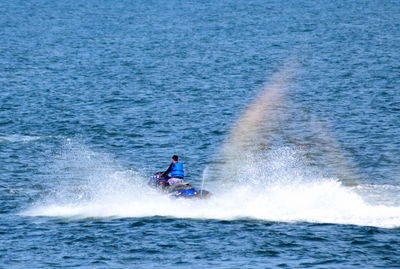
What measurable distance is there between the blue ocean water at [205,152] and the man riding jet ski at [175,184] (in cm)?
54

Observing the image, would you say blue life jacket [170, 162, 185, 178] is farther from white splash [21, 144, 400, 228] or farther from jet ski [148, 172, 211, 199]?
white splash [21, 144, 400, 228]

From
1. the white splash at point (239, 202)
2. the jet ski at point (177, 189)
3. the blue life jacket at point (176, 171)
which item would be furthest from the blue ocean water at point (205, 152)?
the blue life jacket at point (176, 171)

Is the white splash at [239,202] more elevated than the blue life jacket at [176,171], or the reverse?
the blue life jacket at [176,171]

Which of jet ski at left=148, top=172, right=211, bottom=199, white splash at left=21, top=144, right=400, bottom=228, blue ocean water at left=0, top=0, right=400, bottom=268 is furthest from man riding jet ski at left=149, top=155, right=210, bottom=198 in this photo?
blue ocean water at left=0, top=0, right=400, bottom=268

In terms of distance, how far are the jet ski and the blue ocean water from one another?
0.44 metres

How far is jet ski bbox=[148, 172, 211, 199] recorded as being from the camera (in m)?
47.5

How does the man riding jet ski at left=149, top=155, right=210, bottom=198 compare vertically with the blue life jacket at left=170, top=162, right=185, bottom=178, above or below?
below

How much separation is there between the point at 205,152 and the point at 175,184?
14.0m

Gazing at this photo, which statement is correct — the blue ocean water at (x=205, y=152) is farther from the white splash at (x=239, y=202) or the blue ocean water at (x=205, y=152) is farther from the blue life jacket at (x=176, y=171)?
the blue life jacket at (x=176, y=171)

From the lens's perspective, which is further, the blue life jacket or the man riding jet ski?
the blue life jacket

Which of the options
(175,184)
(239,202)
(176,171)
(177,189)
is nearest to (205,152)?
(176,171)

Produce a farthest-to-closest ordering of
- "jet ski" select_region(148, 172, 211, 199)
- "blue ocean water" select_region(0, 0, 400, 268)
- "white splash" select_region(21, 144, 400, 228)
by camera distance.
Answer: "jet ski" select_region(148, 172, 211, 199) < "white splash" select_region(21, 144, 400, 228) < "blue ocean water" select_region(0, 0, 400, 268)

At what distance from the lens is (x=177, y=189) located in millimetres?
48406

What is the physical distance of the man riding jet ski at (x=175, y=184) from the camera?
4759 centimetres
